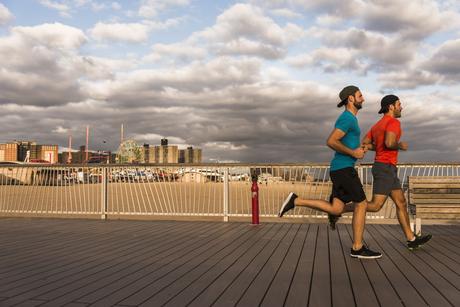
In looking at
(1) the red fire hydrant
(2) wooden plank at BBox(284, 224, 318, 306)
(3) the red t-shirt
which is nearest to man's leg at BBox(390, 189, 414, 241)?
(3) the red t-shirt

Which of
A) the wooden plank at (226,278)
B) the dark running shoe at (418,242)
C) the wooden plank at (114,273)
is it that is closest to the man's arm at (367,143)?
the dark running shoe at (418,242)

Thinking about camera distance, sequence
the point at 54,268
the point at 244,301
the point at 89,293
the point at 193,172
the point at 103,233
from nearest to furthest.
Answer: the point at 244,301, the point at 89,293, the point at 54,268, the point at 103,233, the point at 193,172

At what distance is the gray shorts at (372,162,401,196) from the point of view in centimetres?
515

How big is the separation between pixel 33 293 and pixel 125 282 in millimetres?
767

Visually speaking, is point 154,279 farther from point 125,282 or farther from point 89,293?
point 89,293

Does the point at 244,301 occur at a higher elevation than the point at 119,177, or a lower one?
lower

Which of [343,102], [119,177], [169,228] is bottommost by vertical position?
[169,228]

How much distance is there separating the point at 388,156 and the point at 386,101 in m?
0.72

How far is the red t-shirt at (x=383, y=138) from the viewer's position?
5.12 metres

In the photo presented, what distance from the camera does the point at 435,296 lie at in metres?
3.29

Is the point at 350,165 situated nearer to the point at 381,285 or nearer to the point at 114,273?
the point at 381,285

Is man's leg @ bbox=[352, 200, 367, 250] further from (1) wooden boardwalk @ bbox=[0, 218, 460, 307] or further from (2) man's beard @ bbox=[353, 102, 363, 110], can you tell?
(2) man's beard @ bbox=[353, 102, 363, 110]

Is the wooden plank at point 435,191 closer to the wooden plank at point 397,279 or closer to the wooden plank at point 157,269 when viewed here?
the wooden plank at point 397,279

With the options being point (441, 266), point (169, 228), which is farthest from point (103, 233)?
point (441, 266)
